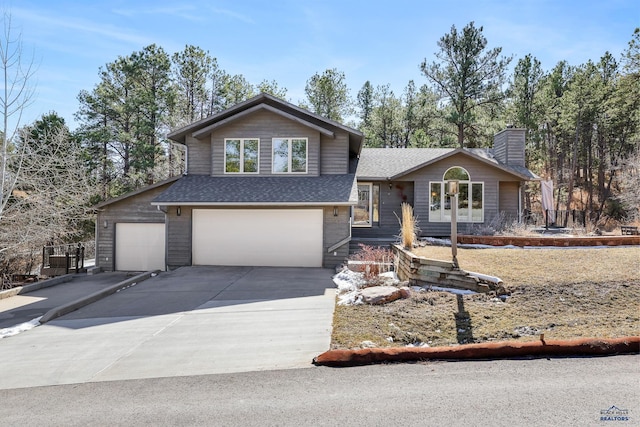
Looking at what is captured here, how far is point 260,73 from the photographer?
29.8m

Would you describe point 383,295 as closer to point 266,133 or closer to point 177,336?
point 177,336

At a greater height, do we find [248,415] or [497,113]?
[497,113]

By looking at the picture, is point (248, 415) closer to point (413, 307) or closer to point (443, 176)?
point (413, 307)

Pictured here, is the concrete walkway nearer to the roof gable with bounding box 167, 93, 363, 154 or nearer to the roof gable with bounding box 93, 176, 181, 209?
the roof gable with bounding box 93, 176, 181, 209

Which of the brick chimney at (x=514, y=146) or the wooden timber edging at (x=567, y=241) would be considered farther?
the brick chimney at (x=514, y=146)

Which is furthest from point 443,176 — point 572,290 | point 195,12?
point 195,12

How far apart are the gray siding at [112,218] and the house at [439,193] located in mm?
8267

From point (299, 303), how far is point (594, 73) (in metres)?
29.1

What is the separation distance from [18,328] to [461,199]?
563 inches

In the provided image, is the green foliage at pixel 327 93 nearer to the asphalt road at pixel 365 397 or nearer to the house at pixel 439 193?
the house at pixel 439 193

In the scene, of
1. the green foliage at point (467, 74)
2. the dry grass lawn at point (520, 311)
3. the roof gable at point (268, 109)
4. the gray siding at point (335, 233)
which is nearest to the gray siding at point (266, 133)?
the roof gable at point (268, 109)

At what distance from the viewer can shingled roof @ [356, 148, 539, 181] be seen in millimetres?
14945

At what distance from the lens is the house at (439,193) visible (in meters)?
15.1

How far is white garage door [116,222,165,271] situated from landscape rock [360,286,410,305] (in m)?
9.91
